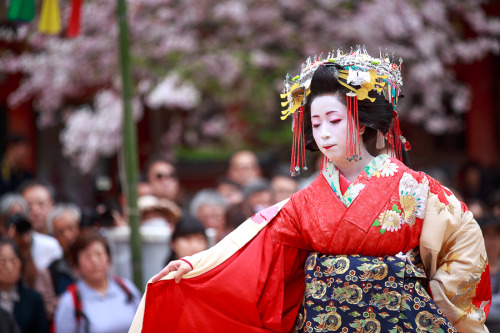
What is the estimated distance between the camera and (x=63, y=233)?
17.6 ft

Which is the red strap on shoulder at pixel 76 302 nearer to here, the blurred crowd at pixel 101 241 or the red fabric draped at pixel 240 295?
the blurred crowd at pixel 101 241

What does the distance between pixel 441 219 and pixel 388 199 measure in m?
0.22

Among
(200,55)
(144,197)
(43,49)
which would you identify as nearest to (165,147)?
(43,49)

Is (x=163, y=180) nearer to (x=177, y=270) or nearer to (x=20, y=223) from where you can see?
(x=20, y=223)

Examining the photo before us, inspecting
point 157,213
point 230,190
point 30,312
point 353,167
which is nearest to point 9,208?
point 157,213

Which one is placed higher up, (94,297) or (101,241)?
(101,241)

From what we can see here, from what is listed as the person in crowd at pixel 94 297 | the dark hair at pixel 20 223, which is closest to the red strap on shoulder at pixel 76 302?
the person in crowd at pixel 94 297

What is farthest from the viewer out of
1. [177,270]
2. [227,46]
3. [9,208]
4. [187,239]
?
[227,46]

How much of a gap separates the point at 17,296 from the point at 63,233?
94cm

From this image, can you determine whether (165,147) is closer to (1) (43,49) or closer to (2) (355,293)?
(1) (43,49)

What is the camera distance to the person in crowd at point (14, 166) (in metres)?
7.18

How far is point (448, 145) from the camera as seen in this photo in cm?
1159

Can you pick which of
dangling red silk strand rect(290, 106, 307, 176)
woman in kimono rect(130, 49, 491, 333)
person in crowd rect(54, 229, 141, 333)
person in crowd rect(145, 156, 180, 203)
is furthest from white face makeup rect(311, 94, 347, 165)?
person in crowd rect(145, 156, 180, 203)

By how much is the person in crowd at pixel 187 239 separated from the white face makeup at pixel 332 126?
170 cm
